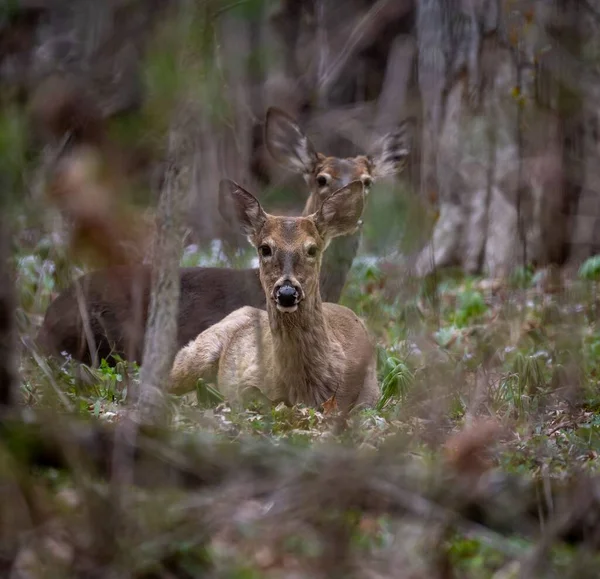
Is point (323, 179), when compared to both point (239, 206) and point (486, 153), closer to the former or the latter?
point (239, 206)

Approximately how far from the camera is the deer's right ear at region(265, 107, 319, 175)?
9.43 m

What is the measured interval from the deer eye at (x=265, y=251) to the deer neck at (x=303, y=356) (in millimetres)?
307

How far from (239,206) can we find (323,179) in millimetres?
2030

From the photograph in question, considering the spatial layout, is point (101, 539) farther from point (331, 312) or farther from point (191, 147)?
point (331, 312)

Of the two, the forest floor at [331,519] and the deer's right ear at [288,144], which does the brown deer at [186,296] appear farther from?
the forest floor at [331,519]

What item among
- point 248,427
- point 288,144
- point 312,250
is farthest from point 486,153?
point 248,427

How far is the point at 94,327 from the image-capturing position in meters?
8.28

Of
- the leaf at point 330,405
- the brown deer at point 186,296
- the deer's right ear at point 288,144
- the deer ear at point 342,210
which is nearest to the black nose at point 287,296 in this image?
the leaf at point 330,405

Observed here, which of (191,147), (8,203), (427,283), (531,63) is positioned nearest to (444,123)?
(531,63)

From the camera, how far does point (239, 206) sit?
284 inches

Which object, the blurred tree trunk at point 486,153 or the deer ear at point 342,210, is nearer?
the deer ear at point 342,210

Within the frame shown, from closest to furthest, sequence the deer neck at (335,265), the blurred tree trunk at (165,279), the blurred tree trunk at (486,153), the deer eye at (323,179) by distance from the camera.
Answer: the blurred tree trunk at (165,279), the deer neck at (335,265), the deer eye at (323,179), the blurred tree trunk at (486,153)

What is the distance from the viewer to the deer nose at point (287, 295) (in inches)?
261

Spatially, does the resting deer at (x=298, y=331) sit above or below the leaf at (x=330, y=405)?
above
